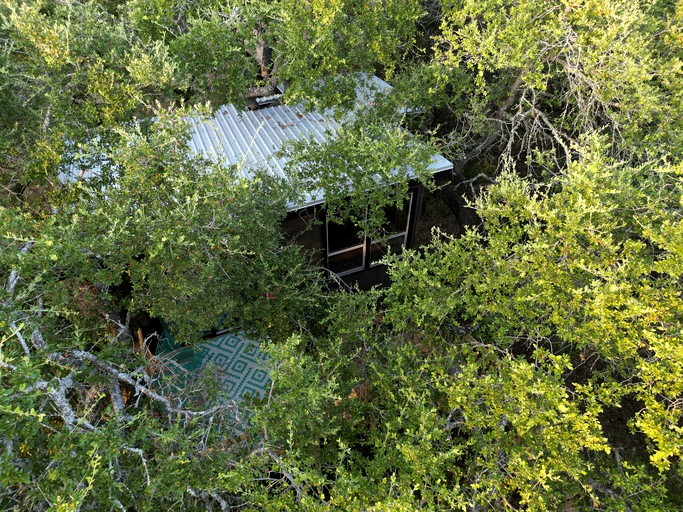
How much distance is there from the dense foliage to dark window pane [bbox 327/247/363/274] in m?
3.21

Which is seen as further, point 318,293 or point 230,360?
point 230,360

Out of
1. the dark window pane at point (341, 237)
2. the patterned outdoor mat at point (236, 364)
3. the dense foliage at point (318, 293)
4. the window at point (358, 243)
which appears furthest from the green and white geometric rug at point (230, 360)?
the dark window pane at point (341, 237)

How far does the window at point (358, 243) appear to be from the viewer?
11453mm

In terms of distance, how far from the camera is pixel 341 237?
454 inches

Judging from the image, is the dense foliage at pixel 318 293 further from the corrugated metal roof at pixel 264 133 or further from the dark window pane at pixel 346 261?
the dark window pane at pixel 346 261

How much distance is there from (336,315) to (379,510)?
12.1 ft

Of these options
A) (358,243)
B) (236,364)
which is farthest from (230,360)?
(358,243)

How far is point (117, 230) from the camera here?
5.76 m

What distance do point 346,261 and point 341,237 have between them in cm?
103

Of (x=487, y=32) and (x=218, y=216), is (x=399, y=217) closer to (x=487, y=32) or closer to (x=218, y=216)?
(x=487, y=32)

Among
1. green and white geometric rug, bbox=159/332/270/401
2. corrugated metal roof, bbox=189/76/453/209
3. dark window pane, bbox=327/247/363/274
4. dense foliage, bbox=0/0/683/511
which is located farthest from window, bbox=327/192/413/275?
green and white geometric rug, bbox=159/332/270/401

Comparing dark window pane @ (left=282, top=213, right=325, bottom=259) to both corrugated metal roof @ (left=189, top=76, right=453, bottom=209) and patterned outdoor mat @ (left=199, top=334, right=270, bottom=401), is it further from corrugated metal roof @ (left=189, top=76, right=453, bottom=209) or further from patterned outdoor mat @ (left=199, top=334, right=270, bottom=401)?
patterned outdoor mat @ (left=199, top=334, right=270, bottom=401)

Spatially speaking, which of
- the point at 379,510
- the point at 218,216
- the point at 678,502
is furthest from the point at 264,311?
the point at 678,502

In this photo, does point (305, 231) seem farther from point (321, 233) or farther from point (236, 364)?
point (236, 364)
